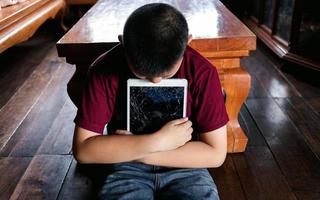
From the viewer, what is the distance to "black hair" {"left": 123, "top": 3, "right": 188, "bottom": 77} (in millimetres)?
620

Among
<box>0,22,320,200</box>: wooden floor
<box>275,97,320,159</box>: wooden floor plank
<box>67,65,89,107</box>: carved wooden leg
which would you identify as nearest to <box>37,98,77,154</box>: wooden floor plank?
<box>0,22,320,200</box>: wooden floor

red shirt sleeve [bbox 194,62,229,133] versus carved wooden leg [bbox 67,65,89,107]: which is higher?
red shirt sleeve [bbox 194,62,229,133]

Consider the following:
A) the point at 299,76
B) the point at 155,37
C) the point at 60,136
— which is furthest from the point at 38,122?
the point at 299,76

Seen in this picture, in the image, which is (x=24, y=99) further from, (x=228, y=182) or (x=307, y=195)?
(x=307, y=195)

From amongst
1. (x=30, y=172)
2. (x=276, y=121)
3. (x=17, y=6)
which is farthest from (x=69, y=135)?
(x=17, y=6)

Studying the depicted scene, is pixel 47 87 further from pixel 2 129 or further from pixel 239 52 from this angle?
pixel 239 52

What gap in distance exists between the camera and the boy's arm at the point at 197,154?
31.6 inches

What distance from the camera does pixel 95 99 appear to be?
79 centimetres

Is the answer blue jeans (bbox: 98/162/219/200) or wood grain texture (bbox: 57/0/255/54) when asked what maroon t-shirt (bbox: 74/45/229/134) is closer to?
blue jeans (bbox: 98/162/219/200)

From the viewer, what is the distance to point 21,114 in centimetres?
166

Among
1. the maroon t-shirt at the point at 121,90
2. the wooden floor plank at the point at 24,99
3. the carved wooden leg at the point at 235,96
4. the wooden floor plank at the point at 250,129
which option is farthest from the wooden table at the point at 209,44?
the wooden floor plank at the point at 24,99

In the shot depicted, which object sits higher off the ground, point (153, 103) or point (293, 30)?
point (153, 103)

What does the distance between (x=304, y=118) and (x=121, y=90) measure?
1051 mm

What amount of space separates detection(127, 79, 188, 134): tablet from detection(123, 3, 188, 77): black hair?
0.37 feet
